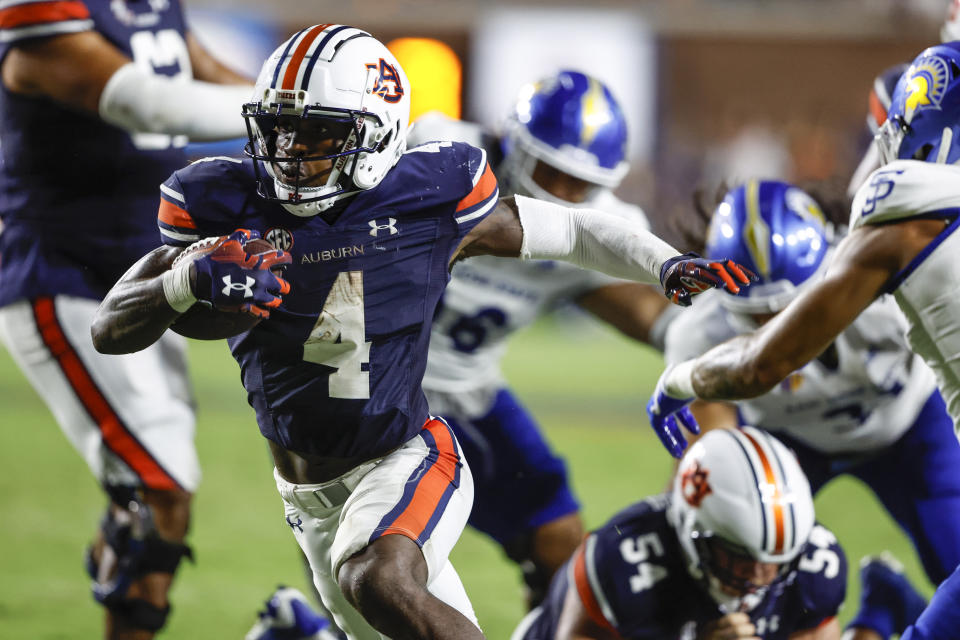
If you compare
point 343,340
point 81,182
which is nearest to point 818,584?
point 343,340

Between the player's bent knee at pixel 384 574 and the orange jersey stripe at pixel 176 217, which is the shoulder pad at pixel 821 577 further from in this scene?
the orange jersey stripe at pixel 176 217

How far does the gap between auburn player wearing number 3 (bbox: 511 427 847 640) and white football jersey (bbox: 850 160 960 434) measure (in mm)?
837

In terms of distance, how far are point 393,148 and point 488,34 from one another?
15.7m

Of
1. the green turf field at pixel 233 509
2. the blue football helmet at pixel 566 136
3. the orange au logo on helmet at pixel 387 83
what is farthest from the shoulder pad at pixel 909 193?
the green turf field at pixel 233 509

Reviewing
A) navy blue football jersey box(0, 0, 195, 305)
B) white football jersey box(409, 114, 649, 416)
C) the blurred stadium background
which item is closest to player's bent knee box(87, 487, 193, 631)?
navy blue football jersey box(0, 0, 195, 305)

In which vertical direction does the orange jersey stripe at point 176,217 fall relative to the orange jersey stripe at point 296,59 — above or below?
below

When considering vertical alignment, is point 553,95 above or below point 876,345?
above

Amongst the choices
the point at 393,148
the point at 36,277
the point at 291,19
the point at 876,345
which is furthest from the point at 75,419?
the point at 291,19

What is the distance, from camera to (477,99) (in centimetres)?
1841

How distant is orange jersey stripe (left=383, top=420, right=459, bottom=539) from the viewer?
2.80 metres

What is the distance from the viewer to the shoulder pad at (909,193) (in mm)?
2688

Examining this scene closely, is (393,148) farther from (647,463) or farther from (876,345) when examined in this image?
(647,463)

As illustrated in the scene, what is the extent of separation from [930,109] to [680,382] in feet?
2.98

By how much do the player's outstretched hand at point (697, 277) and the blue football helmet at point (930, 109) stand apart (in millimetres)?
493
